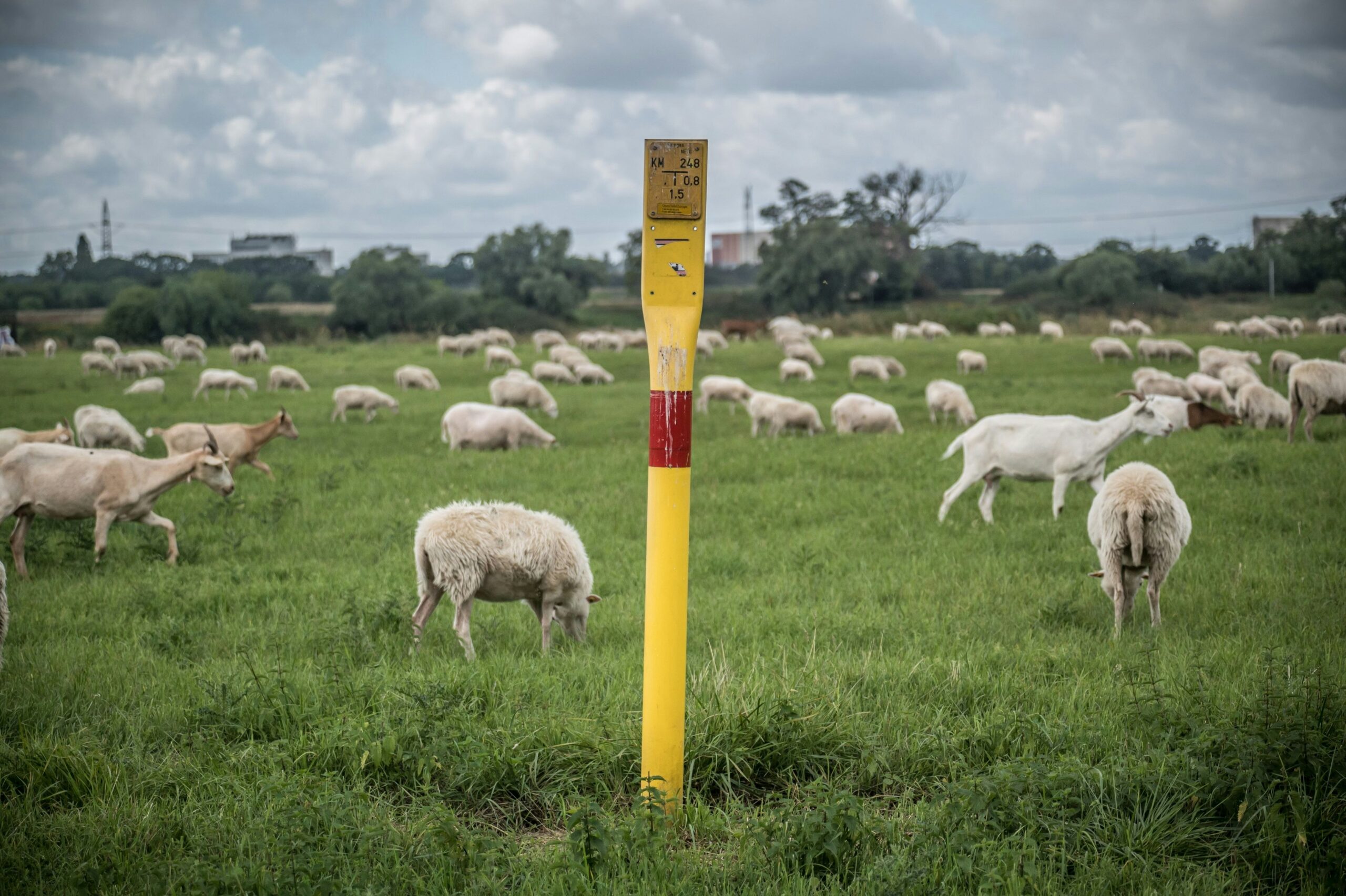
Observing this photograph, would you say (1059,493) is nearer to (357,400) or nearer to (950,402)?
(950,402)

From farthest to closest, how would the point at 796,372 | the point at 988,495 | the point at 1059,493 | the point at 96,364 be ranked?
the point at 96,364, the point at 796,372, the point at 988,495, the point at 1059,493

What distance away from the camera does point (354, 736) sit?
15.3 feet

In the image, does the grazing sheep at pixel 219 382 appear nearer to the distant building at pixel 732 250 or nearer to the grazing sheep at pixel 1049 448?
the grazing sheep at pixel 1049 448

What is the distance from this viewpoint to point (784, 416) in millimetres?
20125

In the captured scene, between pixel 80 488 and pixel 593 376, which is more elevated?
pixel 593 376

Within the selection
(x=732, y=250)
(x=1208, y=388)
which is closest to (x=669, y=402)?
(x=1208, y=388)

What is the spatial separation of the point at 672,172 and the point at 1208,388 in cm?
2218

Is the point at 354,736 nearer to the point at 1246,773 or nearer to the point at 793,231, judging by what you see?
the point at 1246,773

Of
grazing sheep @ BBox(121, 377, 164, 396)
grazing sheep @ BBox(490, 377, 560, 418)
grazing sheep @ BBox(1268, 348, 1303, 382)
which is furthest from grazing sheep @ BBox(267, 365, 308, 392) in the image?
grazing sheep @ BBox(1268, 348, 1303, 382)

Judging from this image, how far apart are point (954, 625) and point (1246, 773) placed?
3280mm

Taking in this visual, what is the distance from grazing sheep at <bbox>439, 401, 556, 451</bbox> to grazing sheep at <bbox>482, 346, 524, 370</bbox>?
1716 cm

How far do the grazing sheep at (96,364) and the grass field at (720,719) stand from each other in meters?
27.7

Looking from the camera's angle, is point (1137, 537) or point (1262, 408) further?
point (1262, 408)

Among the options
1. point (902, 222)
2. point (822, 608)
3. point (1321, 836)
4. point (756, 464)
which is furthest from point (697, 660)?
point (902, 222)
